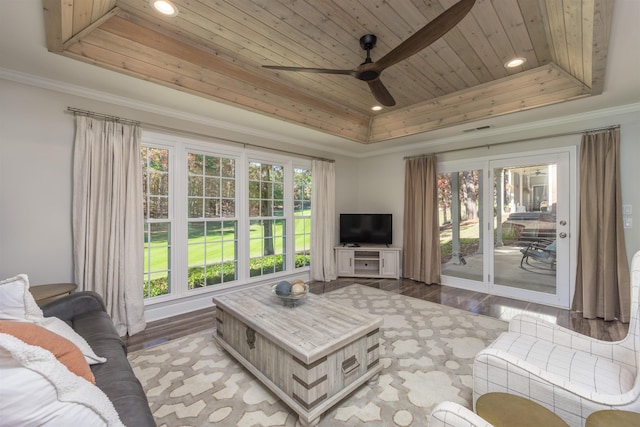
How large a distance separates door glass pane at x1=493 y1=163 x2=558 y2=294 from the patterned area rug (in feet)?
4.21

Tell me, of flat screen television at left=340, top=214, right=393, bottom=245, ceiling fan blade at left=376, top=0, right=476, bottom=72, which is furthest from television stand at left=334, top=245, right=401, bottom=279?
ceiling fan blade at left=376, top=0, right=476, bottom=72

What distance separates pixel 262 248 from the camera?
4371 mm

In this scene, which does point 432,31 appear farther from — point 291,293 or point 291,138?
point 291,138

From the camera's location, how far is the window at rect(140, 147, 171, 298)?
3264mm

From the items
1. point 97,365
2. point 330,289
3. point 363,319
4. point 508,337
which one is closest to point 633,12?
point 508,337

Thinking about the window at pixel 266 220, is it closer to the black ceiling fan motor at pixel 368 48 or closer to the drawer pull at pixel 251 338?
the drawer pull at pixel 251 338

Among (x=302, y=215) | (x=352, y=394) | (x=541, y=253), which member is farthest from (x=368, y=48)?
(x=541, y=253)

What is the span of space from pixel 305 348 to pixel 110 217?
251 cm

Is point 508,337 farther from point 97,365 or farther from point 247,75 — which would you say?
point 247,75

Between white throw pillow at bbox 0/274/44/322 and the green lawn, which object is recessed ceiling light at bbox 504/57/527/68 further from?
white throw pillow at bbox 0/274/44/322

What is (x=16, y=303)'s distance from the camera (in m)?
1.51

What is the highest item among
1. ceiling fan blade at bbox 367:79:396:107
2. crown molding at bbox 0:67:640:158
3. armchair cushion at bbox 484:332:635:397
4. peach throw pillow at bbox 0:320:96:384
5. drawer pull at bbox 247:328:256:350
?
crown molding at bbox 0:67:640:158

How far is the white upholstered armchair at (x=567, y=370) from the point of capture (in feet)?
4.16

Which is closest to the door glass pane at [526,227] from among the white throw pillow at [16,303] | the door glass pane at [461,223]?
the door glass pane at [461,223]
